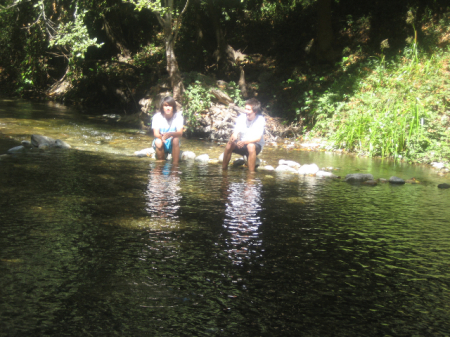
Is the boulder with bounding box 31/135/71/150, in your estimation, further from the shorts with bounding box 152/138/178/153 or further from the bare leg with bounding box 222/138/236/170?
the bare leg with bounding box 222/138/236/170

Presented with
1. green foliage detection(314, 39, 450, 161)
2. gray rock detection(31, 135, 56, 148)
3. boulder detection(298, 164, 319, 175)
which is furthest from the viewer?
green foliage detection(314, 39, 450, 161)

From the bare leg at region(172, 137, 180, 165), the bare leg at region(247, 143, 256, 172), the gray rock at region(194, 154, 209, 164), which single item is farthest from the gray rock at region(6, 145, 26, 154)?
the bare leg at region(247, 143, 256, 172)

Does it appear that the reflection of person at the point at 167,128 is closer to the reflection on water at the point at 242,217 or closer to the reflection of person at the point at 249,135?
the reflection of person at the point at 249,135

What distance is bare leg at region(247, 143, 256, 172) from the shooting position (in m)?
7.76

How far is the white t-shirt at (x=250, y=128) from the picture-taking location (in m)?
7.84

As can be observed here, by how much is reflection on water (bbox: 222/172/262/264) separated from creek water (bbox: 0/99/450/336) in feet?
0.07

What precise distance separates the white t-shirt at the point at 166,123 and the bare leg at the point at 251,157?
1366mm

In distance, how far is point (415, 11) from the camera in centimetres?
1588

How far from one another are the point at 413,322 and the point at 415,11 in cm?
1577

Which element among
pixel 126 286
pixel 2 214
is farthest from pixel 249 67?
pixel 126 286

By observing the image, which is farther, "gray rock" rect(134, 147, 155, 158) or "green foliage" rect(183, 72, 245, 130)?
"green foliage" rect(183, 72, 245, 130)

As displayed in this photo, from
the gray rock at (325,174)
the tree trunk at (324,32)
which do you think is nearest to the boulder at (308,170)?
the gray rock at (325,174)

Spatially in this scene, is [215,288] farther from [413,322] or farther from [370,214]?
[370,214]

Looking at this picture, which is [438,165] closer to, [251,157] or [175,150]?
[251,157]
